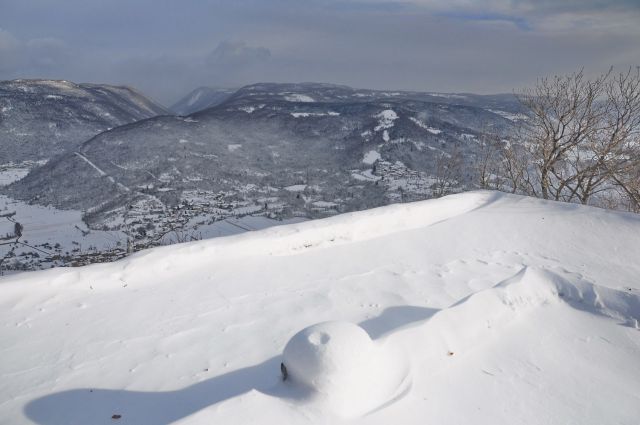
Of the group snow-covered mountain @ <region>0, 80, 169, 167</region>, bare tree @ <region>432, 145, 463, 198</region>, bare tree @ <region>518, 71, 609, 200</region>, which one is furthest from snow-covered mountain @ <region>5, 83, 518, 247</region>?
bare tree @ <region>518, 71, 609, 200</region>

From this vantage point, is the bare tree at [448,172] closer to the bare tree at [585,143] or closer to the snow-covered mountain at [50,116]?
the bare tree at [585,143]

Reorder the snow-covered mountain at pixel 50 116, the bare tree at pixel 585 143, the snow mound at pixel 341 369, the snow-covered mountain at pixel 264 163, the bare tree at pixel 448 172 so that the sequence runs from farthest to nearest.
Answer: the snow-covered mountain at pixel 50 116, the snow-covered mountain at pixel 264 163, the bare tree at pixel 448 172, the bare tree at pixel 585 143, the snow mound at pixel 341 369

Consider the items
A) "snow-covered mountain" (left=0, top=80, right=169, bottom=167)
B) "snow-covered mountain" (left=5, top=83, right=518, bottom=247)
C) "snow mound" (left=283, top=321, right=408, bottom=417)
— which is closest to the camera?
"snow mound" (left=283, top=321, right=408, bottom=417)

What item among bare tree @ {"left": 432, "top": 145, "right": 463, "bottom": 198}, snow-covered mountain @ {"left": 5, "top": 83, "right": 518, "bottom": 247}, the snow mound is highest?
the snow mound

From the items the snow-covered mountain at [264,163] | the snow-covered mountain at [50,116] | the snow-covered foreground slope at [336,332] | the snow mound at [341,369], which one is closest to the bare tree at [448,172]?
the snow-covered mountain at [264,163]

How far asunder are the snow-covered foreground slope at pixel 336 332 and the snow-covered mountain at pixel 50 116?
100602 millimetres

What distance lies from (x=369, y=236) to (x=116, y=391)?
15.1ft

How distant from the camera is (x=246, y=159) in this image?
87688 mm

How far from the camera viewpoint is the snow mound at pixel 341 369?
3.39m

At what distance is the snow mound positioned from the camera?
339cm

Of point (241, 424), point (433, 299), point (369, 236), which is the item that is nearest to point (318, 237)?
point (369, 236)

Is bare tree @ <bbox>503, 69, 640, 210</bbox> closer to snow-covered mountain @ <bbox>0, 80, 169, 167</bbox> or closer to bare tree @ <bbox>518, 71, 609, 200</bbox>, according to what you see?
bare tree @ <bbox>518, 71, 609, 200</bbox>

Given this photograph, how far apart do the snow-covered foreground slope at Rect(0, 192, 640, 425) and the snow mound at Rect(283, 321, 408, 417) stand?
0.01m

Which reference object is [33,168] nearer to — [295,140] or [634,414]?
[295,140]
